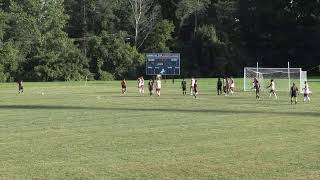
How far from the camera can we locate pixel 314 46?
90312 millimetres

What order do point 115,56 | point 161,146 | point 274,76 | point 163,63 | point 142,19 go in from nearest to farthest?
point 161,146 < point 274,76 < point 163,63 < point 115,56 < point 142,19

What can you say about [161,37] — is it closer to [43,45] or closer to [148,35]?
[148,35]

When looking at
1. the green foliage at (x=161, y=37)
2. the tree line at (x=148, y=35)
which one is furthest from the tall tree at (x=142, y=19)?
the green foliage at (x=161, y=37)

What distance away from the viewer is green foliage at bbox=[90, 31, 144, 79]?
8769 centimetres

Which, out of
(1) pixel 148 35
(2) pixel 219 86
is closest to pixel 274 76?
(2) pixel 219 86

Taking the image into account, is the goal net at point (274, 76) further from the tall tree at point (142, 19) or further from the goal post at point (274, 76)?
the tall tree at point (142, 19)

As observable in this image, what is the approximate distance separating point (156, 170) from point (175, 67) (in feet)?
194

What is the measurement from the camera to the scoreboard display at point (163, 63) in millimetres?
70062

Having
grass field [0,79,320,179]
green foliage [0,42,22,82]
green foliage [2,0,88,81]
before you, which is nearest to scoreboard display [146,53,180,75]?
green foliage [2,0,88,81]

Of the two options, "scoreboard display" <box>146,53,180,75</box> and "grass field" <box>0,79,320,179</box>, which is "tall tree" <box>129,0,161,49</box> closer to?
"scoreboard display" <box>146,53,180,75</box>

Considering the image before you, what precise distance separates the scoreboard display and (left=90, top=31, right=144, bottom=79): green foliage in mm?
16748

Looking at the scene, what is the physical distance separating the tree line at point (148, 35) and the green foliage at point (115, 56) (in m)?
0.15

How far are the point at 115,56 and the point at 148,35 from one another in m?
7.19

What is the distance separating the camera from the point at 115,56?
8856 cm
